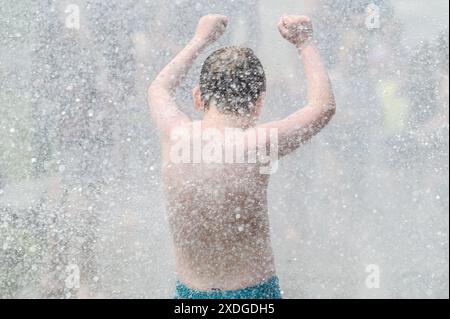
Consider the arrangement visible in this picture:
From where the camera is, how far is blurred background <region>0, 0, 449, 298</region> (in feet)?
10.3

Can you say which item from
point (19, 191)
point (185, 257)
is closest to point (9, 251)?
point (19, 191)

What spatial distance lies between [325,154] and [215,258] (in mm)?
2380

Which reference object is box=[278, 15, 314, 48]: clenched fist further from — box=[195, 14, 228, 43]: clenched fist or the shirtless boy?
box=[195, 14, 228, 43]: clenched fist

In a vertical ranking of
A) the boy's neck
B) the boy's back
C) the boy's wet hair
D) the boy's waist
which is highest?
the boy's wet hair

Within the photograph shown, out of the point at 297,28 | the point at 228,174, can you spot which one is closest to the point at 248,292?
the point at 228,174

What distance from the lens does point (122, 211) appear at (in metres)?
3.21

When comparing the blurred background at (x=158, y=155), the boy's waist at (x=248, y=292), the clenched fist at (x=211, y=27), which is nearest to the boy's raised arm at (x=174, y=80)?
the clenched fist at (x=211, y=27)

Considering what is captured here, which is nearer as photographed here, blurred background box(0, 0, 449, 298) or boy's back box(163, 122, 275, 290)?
boy's back box(163, 122, 275, 290)

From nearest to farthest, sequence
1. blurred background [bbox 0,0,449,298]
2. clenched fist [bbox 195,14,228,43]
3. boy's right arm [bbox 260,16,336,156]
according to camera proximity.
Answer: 1. boy's right arm [bbox 260,16,336,156]
2. clenched fist [bbox 195,14,228,43]
3. blurred background [bbox 0,0,449,298]

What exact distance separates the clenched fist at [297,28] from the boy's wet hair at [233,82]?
4.4 inches

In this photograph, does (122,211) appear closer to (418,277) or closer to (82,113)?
(82,113)

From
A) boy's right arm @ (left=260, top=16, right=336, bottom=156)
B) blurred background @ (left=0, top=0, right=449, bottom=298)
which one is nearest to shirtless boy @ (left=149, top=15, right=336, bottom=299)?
boy's right arm @ (left=260, top=16, right=336, bottom=156)

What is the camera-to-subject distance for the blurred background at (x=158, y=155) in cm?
313

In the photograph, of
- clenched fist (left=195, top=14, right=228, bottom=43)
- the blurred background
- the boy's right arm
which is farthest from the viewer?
the blurred background
